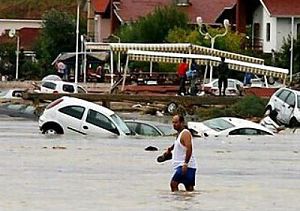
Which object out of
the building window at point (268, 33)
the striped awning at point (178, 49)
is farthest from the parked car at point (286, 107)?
the building window at point (268, 33)

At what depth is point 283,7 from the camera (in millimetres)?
82500

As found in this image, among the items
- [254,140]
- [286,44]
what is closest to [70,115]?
[254,140]

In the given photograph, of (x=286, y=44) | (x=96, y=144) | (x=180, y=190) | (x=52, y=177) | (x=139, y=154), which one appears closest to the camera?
(x=180, y=190)

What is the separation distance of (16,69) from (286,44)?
2572 centimetres

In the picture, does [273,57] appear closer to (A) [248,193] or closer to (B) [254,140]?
(B) [254,140]

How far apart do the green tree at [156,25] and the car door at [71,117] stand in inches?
1903

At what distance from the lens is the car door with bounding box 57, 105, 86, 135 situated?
1364 inches

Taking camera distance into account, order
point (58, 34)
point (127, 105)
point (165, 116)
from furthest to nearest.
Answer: point (58, 34), point (127, 105), point (165, 116)

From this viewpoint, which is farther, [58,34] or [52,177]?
[58,34]

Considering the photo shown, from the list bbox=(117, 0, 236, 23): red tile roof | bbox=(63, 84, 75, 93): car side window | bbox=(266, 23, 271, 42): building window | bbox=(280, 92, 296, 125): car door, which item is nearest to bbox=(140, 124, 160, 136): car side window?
bbox=(280, 92, 296, 125): car door

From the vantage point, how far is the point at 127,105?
5447 centimetres

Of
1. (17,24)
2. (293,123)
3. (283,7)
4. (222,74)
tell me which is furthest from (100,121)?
(17,24)

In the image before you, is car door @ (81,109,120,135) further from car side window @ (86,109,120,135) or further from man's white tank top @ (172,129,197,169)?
man's white tank top @ (172,129,197,169)

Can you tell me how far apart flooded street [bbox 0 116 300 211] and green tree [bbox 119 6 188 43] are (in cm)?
4711
